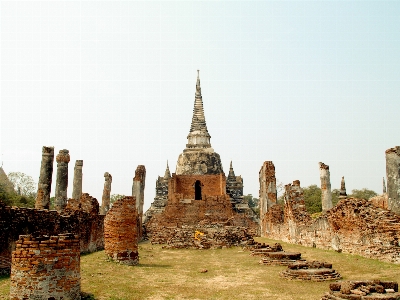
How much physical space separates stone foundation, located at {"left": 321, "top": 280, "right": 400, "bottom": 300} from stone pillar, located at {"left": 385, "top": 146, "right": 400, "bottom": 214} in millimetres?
5399

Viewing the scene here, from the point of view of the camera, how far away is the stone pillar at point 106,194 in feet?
80.3

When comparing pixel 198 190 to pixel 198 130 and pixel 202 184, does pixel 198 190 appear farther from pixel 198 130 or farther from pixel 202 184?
pixel 198 130

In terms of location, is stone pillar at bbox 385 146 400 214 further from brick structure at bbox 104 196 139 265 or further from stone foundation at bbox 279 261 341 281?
brick structure at bbox 104 196 139 265

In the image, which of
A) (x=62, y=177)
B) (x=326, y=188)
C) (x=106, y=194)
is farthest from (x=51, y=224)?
(x=106, y=194)

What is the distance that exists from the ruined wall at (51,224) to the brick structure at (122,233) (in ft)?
4.61

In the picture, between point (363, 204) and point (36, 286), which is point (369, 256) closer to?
point (363, 204)

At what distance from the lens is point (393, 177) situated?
10.9 metres

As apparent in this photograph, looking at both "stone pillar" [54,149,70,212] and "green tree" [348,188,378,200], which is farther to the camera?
"green tree" [348,188,378,200]

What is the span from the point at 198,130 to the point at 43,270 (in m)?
36.1

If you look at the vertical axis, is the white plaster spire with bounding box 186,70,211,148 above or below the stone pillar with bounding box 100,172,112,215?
above

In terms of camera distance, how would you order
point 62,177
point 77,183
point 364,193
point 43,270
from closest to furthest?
point 43,270 < point 62,177 < point 77,183 < point 364,193

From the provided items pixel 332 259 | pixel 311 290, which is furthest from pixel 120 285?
pixel 332 259

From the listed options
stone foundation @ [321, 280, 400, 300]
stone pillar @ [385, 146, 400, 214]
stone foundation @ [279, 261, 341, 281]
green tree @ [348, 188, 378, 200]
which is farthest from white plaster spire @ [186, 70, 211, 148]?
stone foundation @ [321, 280, 400, 300]

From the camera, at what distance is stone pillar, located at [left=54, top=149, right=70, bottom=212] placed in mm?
15844
